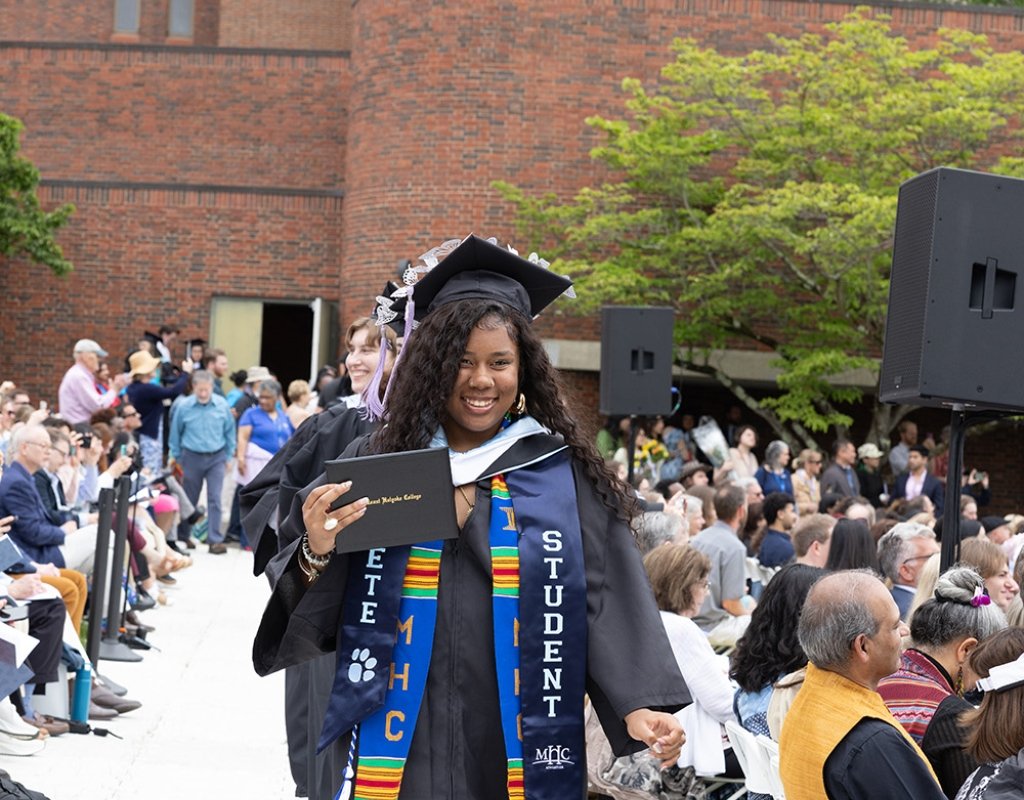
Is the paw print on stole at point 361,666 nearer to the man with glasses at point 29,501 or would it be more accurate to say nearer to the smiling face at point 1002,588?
the smiling face at point 1002,588

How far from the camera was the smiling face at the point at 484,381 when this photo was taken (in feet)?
11.7

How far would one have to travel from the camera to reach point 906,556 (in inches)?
310

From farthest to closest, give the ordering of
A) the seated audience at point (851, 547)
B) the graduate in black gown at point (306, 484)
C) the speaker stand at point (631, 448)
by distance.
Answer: the speaker stand at point (631, 448), the seated audience at point (851, 547), the graduate in black gown at point (306, 484)

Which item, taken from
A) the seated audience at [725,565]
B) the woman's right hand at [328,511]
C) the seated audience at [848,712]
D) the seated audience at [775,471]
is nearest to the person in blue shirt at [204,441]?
the seated audience at [775,471]

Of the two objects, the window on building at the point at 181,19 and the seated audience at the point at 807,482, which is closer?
the seated audience at the point at 807,482

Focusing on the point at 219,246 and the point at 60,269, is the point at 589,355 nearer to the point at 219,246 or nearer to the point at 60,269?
the point at 219,246

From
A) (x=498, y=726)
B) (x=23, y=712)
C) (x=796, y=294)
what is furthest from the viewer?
(x=796, y=294)

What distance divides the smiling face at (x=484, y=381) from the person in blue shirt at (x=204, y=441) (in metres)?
12.0

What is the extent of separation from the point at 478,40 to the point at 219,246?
5.36 m

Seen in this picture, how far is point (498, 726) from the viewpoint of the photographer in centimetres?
341

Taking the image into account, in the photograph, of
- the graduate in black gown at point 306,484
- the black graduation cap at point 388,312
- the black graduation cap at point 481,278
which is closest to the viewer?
the black graduation cap at point 481,278

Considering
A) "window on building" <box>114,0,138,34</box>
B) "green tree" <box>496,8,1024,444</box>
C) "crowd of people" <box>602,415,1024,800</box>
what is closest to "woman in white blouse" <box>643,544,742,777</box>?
"crowd of people" <box>602,415,1024,800</box>

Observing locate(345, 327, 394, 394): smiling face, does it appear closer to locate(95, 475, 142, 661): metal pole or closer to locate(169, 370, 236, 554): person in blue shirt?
locate(95, 475, 142, 661): metal pole

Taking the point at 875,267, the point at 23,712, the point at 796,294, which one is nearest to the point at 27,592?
the point at 23,712
